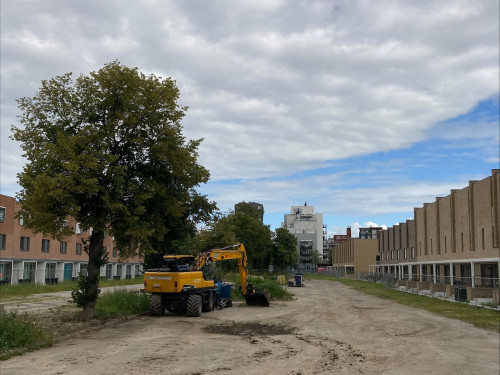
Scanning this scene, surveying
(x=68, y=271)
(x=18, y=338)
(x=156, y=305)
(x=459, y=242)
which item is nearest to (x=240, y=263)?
(x=156, y=305)

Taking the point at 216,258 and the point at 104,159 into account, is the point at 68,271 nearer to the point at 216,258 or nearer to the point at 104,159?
the point at 216,258

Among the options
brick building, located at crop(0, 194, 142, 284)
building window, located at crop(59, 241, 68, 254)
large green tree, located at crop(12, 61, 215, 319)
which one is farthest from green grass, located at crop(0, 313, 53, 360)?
building window, located at crop(59, 241, 68, 254)

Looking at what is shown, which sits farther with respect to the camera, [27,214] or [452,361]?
[27,214]

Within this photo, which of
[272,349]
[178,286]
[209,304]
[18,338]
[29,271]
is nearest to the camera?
[18,338]

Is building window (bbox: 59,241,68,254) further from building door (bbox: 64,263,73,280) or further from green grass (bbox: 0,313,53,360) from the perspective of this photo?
green grass (bbox: 0,313,53,360)

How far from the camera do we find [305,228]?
174 meters

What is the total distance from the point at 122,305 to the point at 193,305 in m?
3.82

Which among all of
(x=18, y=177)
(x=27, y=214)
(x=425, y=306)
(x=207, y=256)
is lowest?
(x=425, y=306)

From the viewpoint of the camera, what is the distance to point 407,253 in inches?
2682

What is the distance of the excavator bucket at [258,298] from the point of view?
1134 inches

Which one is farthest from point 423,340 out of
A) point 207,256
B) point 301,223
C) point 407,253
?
point 301,223

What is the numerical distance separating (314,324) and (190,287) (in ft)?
19.6

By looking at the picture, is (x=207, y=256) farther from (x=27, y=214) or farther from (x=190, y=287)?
(x=27, y=214)

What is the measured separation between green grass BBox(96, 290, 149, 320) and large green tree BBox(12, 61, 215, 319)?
7.48ft
